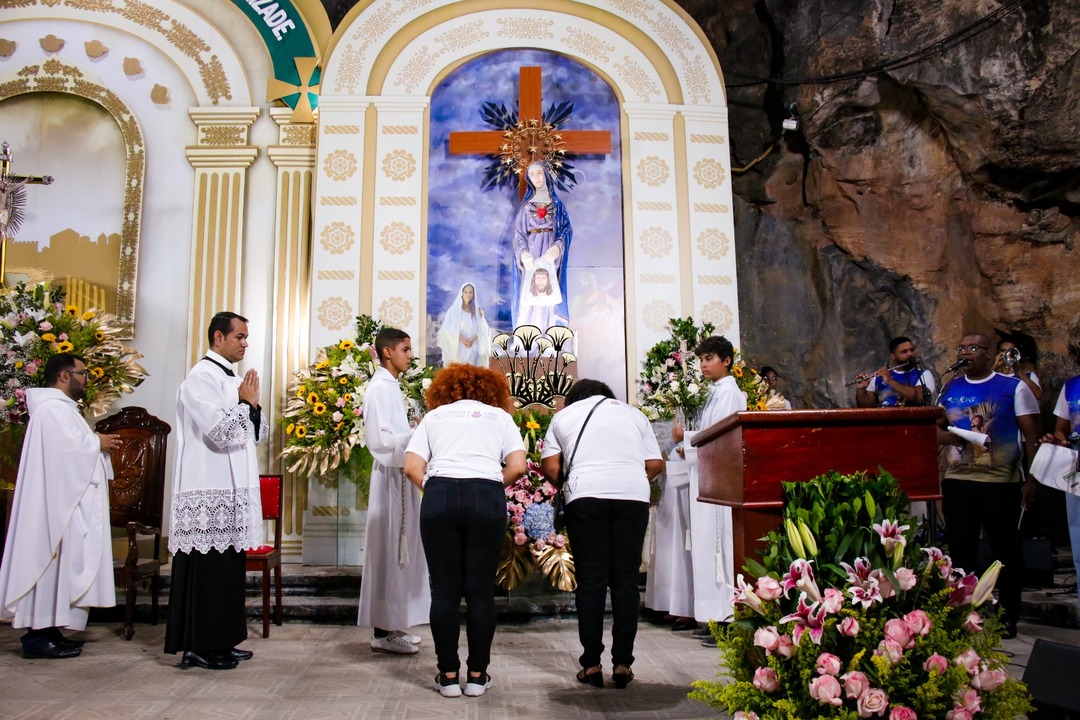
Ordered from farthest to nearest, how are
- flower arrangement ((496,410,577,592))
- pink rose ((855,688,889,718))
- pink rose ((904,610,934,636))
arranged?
flower arrangement ((496,410,577,592))
pink rose ((904,610,934,636))
pink rose ((855,688,889,718))

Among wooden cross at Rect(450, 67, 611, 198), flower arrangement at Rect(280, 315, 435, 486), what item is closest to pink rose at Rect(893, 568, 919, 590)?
flower arrangement at Rect(280, 315, 435, 486)

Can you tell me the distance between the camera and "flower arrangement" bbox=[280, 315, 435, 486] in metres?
7.41

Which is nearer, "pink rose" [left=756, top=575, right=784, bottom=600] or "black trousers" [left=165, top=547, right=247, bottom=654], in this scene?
"pink rose" [left=756, top=575, right=784, bottom=600]

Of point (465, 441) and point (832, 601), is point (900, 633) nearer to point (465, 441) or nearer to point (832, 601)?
point (832, 601)

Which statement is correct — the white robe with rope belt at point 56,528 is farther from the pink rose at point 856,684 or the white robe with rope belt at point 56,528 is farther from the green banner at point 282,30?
the green banner at point 282,30

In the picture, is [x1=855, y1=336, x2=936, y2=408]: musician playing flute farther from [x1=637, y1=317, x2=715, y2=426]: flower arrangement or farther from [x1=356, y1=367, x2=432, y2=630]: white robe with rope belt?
[x1=356, y1=367, x2=432, y2=630]: white robe with rope belt

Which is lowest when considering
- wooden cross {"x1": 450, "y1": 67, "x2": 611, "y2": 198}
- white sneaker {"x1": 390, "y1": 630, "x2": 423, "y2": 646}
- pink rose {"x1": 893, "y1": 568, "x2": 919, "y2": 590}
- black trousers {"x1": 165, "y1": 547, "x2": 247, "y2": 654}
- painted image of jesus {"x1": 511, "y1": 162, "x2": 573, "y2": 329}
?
white sneaker {"x1": 390, "y1": 630, "x2": 423, "y2": 646}

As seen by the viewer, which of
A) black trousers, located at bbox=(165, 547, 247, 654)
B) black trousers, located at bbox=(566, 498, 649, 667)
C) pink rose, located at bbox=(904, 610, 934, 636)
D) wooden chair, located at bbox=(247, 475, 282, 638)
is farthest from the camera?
wooden chair, located at bbox=(247, 475, 282, 638)

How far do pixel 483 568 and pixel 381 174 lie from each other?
19.1 feet

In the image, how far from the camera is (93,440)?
5.30 metres

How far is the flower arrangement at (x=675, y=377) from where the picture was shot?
6.76 meters

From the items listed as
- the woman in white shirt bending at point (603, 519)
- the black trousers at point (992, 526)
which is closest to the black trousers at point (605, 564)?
the woman in white shirt bending at point (603, 519)

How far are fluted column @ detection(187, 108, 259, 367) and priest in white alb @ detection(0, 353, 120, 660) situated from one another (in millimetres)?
3539

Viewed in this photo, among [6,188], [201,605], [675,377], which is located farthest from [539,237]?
[201,605]
